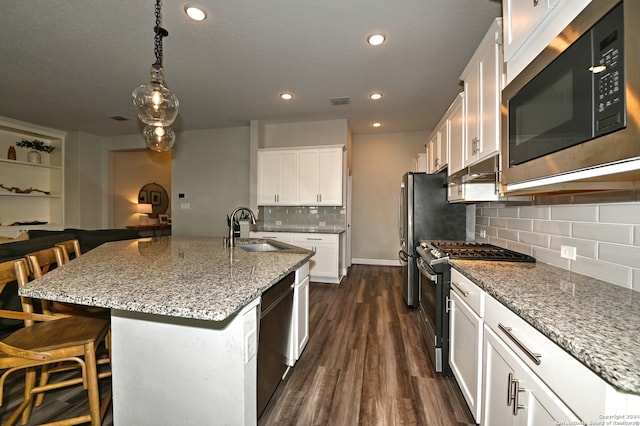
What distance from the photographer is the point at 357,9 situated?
218cm

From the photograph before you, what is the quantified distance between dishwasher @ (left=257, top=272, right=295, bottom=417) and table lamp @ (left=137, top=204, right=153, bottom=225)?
745 centimetres

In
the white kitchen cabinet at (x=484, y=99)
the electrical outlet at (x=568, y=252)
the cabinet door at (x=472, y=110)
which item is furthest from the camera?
the cabinet door at (x=472, y=110)

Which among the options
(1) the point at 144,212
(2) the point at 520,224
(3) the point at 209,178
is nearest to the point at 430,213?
(2) the point at 520,224

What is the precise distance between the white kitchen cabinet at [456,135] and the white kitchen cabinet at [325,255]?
7.51ft

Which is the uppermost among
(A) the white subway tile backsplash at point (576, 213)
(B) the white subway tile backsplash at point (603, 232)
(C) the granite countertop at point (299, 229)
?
(A) the white subway tile backsplash at point (576, 213)

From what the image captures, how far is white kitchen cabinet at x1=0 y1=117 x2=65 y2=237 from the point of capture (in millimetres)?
4680

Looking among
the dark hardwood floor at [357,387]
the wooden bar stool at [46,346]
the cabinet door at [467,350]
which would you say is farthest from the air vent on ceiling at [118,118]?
the cabinet door at [467,350]

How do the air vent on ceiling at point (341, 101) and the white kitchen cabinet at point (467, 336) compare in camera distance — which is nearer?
the white kitchen cabinet at point (467, 336)

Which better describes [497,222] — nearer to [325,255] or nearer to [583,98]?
[583,98]

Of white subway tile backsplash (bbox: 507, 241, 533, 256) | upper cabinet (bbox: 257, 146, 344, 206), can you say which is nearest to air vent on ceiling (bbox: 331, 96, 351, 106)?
upper cabinet (bbox: 257, 146, 344, 206)

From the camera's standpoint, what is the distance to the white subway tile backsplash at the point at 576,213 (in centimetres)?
136

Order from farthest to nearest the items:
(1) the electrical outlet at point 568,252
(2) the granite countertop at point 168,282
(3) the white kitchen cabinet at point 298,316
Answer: (3) the white kitchen cabinet at point 298,316, (1) the electrical outlet at point 568,252, (2) the granite countertop at point 168,282

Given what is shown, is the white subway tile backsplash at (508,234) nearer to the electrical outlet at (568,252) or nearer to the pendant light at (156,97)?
the electrical outlet at (568,252)

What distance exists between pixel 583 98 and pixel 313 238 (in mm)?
3839
